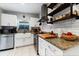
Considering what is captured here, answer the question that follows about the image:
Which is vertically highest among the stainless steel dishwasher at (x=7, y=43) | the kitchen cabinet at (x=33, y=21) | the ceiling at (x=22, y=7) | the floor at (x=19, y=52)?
the ceiling at (x=22, y=7)

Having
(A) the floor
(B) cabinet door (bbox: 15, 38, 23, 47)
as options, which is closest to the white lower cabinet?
(A) the floor

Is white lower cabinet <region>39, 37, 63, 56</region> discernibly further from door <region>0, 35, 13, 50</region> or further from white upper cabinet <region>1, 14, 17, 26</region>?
door <region>0, 35, 13, 50</region>

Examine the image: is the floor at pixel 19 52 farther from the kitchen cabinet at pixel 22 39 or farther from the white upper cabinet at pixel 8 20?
the white upper cabinet at pixel 8 20

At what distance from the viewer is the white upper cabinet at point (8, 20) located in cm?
172

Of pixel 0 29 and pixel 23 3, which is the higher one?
pixel 23 3

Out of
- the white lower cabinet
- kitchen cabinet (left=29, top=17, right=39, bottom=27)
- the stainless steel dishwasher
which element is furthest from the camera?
the stainless steel dishwasher

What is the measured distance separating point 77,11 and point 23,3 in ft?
3.24

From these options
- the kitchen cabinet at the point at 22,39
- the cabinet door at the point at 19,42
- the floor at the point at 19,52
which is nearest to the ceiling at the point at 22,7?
the kitchen cabinet at the point at 22,39

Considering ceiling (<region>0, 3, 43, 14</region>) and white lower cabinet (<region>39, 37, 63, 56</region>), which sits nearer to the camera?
white lower cabinet (<region>39, 37, 63, 56</region>)

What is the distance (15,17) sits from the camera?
5.79ft

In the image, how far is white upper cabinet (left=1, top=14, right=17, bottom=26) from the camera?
172 centimetres

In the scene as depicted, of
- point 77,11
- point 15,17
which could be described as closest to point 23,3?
point 15,17

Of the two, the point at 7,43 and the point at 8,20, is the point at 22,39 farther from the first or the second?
the point at 7,43

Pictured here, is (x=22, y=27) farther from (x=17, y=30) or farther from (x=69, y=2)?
(x=69, y=2)
